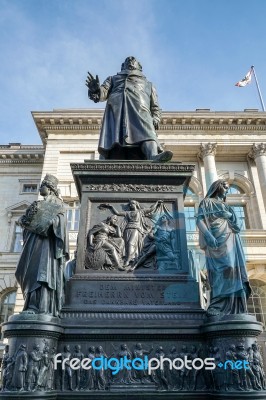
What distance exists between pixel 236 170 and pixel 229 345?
30.3 meters

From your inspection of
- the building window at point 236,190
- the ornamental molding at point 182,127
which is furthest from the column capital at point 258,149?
the building window at point 236,190

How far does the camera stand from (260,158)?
31156 millimetres

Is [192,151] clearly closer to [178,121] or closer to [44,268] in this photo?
[178,121]

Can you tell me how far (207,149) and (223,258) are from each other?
92.2ft

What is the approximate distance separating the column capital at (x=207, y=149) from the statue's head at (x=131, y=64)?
2485 cm

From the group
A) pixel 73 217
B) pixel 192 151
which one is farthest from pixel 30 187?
pixel 192 151

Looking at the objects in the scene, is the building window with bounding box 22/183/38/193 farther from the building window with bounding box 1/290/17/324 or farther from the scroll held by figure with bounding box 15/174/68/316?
the scroll held by figure with bounding box 15/174/68/316

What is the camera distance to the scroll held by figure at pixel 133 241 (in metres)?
4.80

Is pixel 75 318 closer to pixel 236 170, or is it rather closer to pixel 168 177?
pixel 168 177

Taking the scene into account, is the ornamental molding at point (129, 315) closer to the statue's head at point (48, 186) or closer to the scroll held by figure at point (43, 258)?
the scroll held by figure at point (43, 258)

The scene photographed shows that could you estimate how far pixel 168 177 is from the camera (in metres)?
5.48

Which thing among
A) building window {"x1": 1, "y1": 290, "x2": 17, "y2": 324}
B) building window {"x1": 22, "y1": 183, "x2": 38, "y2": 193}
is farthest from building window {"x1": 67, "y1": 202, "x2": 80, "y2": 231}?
building window {"x1": 1, "y1": 290, "x2": 17, "y2": 324}

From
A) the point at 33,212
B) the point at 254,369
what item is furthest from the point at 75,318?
the point at 254,369

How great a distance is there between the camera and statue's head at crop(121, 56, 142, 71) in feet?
23.7
